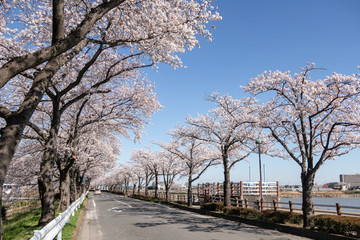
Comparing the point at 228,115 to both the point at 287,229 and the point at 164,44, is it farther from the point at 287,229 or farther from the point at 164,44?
the point at 164,44

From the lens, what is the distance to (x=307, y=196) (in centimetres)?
1265

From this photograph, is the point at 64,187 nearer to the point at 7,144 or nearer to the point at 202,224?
the point at 202,224

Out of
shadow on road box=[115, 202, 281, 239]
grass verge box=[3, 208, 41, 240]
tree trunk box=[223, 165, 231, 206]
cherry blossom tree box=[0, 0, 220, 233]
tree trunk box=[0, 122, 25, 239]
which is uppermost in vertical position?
cherry blossom tree box=[0, 0, 220, 233]

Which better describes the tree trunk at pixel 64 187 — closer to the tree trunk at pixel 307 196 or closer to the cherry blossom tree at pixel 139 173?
the tree trunk at pixel 307 196

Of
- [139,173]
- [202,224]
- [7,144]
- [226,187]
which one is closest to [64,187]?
[202,224]

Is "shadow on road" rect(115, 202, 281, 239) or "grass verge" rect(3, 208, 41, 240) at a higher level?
"grass verge" rect(3, 208, 41, 240)

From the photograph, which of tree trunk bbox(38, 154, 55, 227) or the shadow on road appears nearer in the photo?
tree trunk bbox(38, 154, 55, 227)

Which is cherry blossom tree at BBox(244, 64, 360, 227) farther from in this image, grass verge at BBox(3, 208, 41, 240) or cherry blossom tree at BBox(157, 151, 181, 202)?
cherry blossom tree at BBox(157, 151, 181, 202)

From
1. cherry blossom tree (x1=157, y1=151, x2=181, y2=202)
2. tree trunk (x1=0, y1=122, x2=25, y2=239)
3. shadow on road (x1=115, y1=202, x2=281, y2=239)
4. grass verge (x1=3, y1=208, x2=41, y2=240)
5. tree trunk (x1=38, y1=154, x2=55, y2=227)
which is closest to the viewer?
tree trunk (x1=0, y1=122, x2=25, y2=239)

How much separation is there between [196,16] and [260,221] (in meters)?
11.1

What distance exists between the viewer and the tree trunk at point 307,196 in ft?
40.4

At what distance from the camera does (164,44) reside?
30.8 feet

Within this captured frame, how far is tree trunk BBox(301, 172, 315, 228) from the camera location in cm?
1232

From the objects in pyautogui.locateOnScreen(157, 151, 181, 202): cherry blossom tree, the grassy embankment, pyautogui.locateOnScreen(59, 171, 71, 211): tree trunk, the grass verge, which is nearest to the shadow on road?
the grassy embankment
